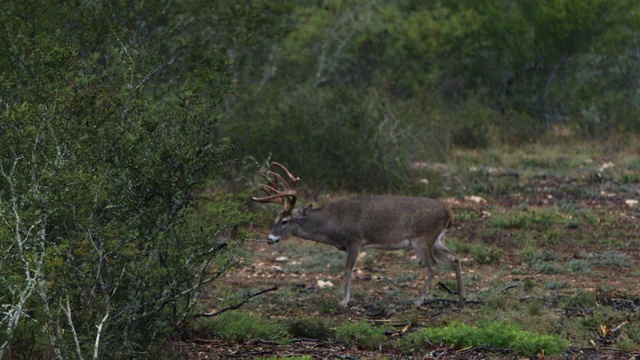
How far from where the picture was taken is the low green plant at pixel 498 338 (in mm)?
8977

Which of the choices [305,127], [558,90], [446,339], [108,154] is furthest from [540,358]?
[558,90]

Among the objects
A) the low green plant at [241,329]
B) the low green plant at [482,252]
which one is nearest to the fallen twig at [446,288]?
the low green plant at [482,252]

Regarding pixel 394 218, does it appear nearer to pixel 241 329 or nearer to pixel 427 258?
pixel 427 258

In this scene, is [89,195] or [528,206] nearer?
[89,195]

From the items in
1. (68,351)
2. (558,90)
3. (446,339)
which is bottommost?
(558,90)

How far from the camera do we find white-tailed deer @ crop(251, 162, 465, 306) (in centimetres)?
1217

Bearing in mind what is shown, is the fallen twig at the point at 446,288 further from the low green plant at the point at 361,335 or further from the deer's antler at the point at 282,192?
the low green plant at the point at 361,335

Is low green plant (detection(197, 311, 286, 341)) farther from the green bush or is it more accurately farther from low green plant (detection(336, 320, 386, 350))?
the green bush

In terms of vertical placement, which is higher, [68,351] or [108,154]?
[108,154]

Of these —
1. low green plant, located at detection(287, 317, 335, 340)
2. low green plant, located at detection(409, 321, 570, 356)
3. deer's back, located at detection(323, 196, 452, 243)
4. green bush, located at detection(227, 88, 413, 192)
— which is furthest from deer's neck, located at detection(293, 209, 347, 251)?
green bush, located at detection(227, 88, 413, 192)

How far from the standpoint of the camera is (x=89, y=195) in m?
7.33

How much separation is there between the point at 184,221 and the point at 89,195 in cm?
89

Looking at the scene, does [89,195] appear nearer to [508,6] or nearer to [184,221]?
[184,221]

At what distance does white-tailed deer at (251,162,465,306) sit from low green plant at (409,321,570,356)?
93.2 inches
